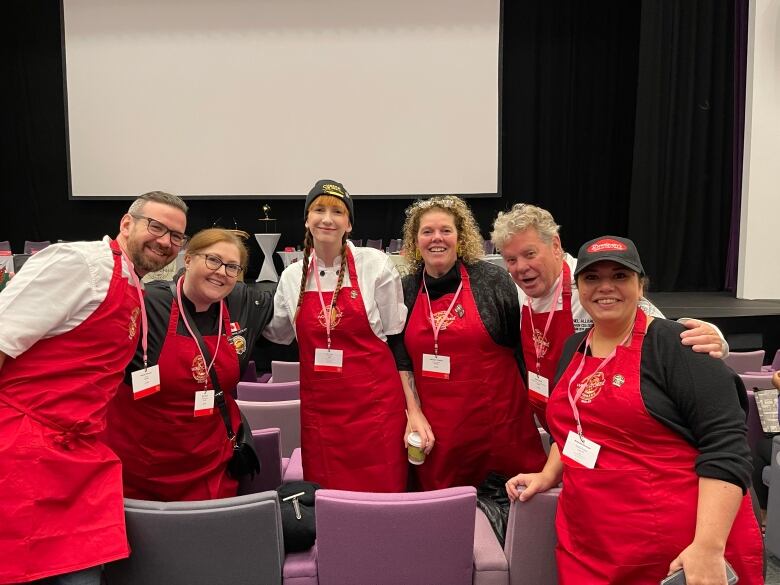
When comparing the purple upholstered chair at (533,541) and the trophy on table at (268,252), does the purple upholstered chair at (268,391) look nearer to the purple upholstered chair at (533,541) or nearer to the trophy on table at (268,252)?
the purple upholstered chair at (533,541)

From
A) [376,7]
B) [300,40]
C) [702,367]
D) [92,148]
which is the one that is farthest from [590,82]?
[702,367]

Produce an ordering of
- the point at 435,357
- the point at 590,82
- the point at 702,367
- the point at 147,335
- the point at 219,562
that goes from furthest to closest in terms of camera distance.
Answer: the point at 590,82
the point at 435,357
the point at 147,335
the point at 219,562
the point at 702,367

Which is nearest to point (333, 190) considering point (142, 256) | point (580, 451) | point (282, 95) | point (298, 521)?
point (142, 256)

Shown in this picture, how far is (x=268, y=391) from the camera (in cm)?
290

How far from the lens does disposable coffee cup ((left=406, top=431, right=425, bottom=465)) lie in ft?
7.28

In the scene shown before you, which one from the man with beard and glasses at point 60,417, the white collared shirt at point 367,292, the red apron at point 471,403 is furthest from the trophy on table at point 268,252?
the man with beard and glasses at point 60,417

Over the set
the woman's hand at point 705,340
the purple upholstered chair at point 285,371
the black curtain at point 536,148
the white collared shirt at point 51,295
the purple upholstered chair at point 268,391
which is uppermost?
the black curtain at point 536,148

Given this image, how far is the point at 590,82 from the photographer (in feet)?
28.8

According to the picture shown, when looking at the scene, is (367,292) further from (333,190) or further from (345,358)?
(333,190)

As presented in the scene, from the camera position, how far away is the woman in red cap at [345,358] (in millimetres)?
2250

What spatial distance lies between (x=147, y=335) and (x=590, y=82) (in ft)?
28.4

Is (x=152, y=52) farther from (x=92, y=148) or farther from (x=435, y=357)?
(x=435, y=357)

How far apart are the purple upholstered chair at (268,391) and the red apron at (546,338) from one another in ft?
4.14

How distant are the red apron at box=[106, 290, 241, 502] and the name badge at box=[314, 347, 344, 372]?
44 cm
